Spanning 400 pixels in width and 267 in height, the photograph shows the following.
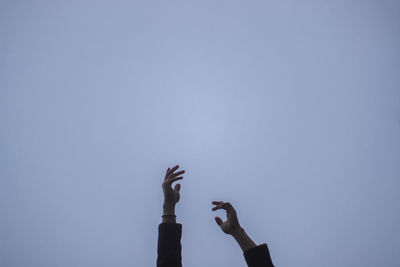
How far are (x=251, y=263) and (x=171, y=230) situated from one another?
623 millimetres

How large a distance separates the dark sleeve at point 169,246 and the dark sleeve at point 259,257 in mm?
503

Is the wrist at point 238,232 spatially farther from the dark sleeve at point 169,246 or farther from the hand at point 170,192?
the hand at point 170,192

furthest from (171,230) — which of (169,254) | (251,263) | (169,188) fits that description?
(251,263)

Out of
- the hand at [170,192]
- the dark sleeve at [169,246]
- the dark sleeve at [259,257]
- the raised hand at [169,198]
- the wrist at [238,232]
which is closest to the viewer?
the dark sleeve at [259,257]

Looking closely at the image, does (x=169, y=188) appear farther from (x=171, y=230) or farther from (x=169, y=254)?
(x=169, y=254)

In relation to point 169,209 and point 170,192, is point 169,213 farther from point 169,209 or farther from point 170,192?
point 170,192

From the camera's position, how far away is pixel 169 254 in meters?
1.64

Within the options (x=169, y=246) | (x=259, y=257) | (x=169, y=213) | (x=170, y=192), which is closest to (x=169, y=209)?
(x=169, y=213)

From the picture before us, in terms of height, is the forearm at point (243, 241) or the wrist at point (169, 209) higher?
the wrist at point (169, 209)

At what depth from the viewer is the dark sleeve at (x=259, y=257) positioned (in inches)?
58.7

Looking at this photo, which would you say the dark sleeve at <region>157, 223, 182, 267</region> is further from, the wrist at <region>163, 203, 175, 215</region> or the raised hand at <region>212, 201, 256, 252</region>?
the raised hand at <region>212, 201, 256, 252</region>

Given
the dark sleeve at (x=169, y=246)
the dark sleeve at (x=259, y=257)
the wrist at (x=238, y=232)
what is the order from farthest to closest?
1. the wrist at (x=238, y=232)
2. the dark sleeve at (x=169, y=246)
3. the dark sleeve at (x=259, y=257)

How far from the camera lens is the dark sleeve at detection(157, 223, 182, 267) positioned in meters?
1.62

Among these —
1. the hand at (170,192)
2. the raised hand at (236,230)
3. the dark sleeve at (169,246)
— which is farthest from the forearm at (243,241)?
the hand at (170,192)
